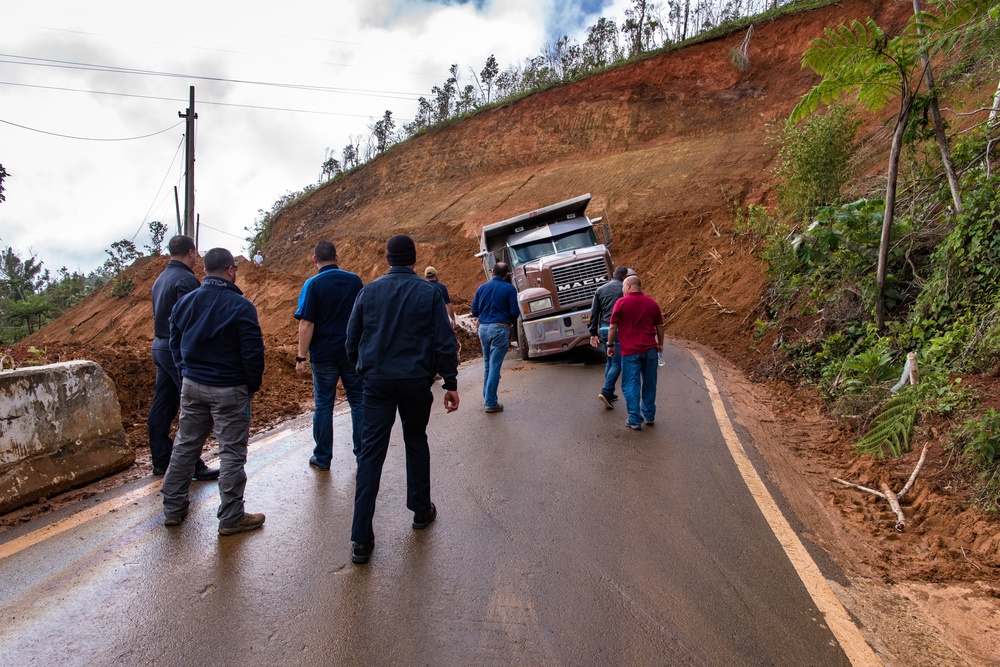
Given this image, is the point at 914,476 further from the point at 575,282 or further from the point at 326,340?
the point at 575,282

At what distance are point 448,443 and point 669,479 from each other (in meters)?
2.31

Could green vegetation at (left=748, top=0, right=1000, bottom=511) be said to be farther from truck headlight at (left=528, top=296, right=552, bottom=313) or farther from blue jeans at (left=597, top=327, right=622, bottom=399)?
truck headlight at (left=528, top=296, right=552, bottom=313)

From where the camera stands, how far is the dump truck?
11078 mm

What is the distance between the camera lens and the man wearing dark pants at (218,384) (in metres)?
4.21

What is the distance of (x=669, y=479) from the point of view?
5023mm

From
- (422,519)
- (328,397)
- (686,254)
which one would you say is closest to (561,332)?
(328,397)

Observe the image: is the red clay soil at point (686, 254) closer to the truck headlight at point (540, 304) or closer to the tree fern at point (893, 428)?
the tree fern at point (893, 428)

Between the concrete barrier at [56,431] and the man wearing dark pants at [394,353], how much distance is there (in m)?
2.86

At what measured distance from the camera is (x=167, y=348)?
525 centimetres

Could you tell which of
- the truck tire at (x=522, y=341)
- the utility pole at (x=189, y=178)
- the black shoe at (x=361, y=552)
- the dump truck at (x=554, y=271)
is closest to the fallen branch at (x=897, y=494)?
the black shoe at (x=361, y=552)

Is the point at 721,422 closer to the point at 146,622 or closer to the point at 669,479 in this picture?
the point at 669,479

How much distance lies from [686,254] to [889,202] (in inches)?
505

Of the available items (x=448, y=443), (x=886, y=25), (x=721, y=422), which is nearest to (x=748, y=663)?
(x=448, y=443)

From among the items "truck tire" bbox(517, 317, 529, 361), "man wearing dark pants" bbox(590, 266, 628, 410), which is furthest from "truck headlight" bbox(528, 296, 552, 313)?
"man wearing dark pants" bbox(590, 266, 628, 410)
